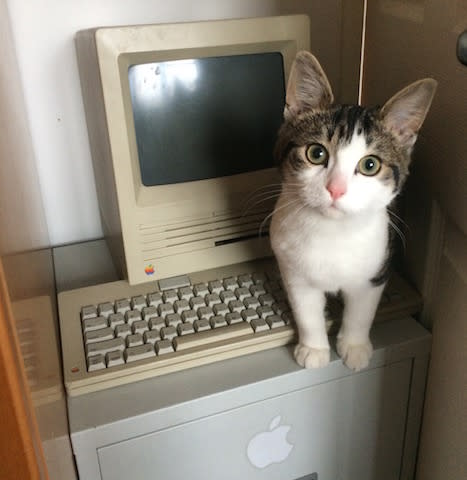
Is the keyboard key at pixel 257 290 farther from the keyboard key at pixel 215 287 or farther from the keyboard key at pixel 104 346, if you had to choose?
the keyboard key at pixel 104 346

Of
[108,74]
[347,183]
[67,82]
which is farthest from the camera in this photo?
[67,82]

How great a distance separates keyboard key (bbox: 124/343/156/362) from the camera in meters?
0.71

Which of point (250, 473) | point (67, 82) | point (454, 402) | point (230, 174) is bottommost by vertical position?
point (250, 473)

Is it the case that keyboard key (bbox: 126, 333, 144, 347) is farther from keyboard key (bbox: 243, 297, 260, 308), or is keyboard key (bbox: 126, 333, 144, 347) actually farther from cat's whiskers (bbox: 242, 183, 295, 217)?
cat's whiskers (bbox: 242, 183, 295, 217)

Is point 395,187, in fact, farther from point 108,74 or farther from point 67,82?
point 67,82

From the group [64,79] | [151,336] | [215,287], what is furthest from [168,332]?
[64,79]

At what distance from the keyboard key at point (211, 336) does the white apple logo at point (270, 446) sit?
14cm

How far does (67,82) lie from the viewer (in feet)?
3.23

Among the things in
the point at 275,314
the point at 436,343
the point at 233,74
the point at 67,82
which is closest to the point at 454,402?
the point at 436,343

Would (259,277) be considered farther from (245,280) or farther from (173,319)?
(173,319)

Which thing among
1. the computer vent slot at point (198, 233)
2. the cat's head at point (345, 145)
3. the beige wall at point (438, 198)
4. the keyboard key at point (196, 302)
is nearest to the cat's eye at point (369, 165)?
the cat's head at point (345, 145)

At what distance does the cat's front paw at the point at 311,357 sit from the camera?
72 centimetres

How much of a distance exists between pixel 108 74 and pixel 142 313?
1.15 feet

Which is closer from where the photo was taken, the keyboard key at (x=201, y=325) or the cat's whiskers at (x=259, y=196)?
the keyboard key at (x=201, y=325)
